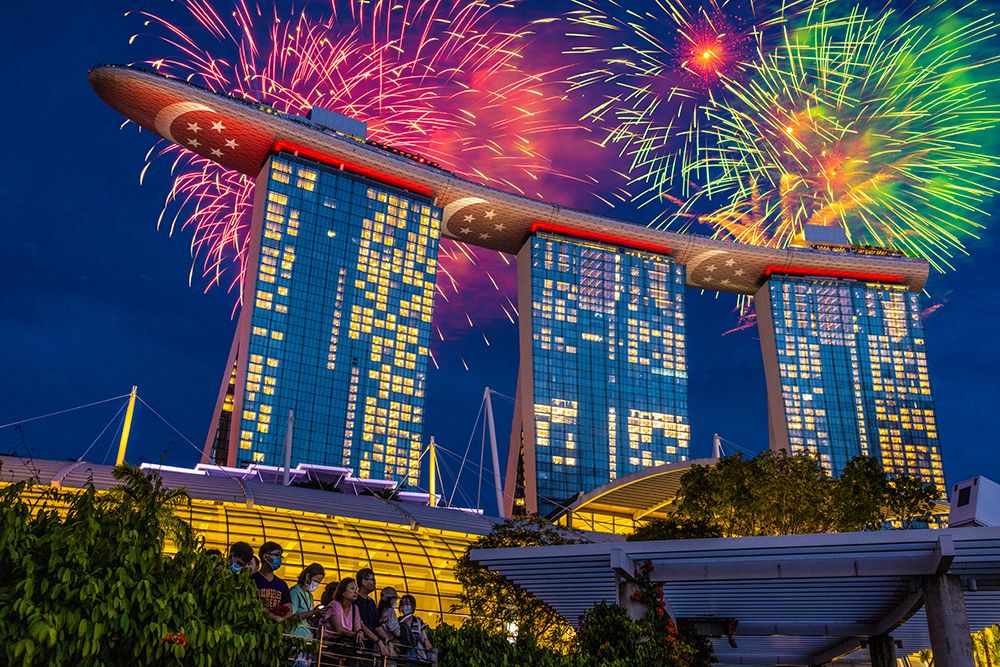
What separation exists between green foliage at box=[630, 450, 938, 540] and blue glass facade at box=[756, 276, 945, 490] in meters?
82.5

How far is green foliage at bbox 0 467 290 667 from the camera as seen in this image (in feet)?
27.5

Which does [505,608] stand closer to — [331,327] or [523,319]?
[331,327]

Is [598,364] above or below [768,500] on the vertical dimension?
above

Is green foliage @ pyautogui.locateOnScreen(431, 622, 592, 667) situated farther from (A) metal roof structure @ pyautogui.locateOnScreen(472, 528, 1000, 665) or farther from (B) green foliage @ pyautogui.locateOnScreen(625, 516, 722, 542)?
(B) green foliage @ pyautogui.locateOnScreen(625, 516, 722, 542)

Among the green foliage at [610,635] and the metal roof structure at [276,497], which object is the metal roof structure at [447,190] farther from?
the green foliage at [610,635]

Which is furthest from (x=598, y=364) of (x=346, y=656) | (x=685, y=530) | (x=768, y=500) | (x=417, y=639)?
(x=346, y=656)

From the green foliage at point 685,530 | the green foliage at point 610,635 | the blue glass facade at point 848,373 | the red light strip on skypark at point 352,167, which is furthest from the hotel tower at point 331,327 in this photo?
the green foliage at point 610,635

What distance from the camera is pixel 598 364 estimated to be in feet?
421

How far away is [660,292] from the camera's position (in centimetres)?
13550

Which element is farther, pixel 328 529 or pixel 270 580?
pixel 328 529

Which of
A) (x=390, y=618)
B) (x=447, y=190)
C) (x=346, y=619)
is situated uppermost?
(x=447, y=190)

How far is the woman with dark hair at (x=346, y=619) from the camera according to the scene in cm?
1345

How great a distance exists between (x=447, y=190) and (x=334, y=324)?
24.2m

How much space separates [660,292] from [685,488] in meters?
87.8
